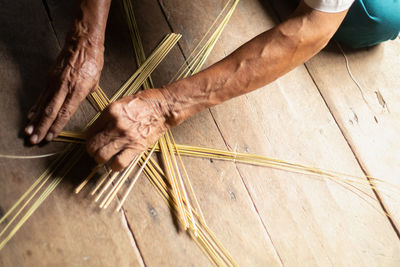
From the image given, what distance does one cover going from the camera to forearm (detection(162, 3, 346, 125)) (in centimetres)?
115

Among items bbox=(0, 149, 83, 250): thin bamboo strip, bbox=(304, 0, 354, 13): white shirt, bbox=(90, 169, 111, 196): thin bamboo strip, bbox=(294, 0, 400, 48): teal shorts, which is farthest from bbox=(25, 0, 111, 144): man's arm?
bbox=(294, 0, 400, 48): teal shorts

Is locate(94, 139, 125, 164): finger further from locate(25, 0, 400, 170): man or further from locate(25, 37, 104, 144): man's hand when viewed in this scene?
locate(25, 37, 104, 144): man's hand

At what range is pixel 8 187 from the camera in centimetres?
117

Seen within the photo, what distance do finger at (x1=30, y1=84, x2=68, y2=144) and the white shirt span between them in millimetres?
906

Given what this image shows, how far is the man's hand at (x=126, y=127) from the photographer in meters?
1.14

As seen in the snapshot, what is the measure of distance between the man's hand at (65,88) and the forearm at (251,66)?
0.31 metres

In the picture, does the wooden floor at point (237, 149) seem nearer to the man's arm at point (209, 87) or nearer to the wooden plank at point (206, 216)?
the wooden plank at point (206, 216)

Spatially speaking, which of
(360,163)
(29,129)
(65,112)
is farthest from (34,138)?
(360,163)

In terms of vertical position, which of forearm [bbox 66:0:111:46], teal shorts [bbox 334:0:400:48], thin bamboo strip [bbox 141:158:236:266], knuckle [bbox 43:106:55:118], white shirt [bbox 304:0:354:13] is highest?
teal shorts [bbox 334:0:400:48]

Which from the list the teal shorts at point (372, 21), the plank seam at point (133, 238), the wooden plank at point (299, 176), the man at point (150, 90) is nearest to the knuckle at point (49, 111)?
the man at point (150, 90)

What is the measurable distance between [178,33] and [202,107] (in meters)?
0.51

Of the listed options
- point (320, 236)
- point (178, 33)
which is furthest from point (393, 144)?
point (178, 33)

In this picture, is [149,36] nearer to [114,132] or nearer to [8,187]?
[114,132]

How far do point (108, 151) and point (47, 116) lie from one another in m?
0.26
